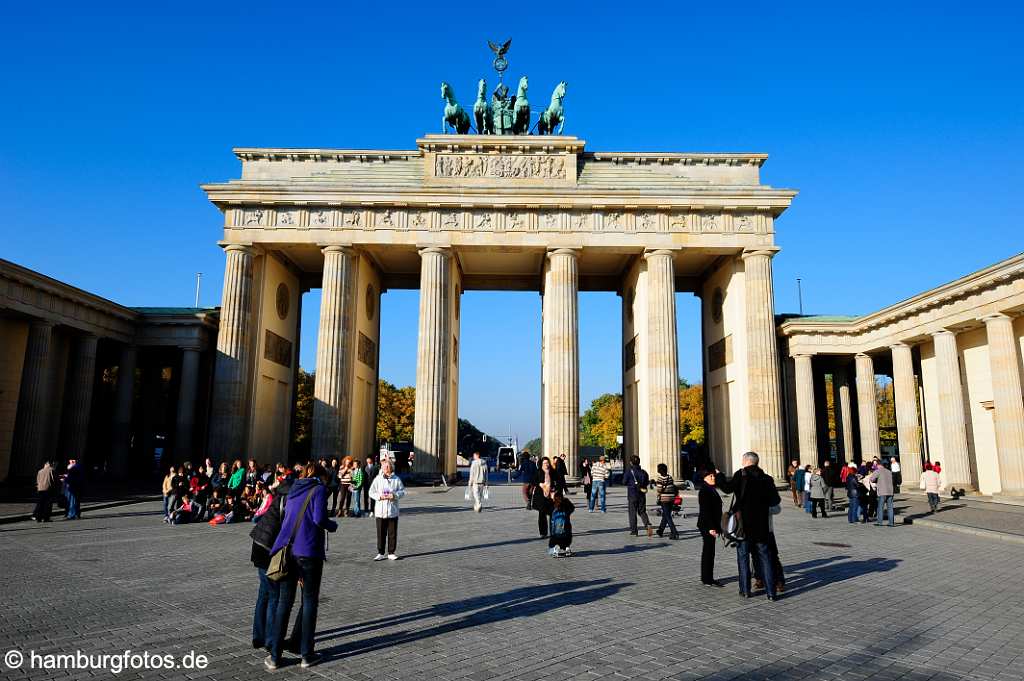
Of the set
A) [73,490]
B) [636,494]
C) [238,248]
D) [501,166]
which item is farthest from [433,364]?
[636,494]

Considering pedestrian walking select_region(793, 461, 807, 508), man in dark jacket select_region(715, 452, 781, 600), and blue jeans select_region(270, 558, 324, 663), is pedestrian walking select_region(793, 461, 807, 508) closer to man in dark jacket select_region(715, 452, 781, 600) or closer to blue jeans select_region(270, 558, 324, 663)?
man in dark jacket select_region(715, 452, 781, 600)

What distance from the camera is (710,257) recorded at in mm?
36375

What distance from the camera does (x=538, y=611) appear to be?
25.3 feet

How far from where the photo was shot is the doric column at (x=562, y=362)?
3175 centimetres

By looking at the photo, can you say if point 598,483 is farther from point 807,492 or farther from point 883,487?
point 883,487

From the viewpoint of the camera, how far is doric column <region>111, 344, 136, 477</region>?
33.4 m

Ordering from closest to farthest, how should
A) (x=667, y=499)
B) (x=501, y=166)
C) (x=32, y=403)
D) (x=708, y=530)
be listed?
(x=708, y=530), (x=667, y=499), (x=32, y=403), (x=501, y=166)

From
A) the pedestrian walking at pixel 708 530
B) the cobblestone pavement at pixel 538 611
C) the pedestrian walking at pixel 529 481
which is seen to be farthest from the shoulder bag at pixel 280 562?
the pedestrian walking at pixel 529 481

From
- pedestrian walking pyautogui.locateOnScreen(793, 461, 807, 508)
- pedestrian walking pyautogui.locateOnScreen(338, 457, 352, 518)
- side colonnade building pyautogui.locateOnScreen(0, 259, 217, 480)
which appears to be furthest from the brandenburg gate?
pedestrian walking pyautogui.locateOnScreen(338, 457, 352, 518)

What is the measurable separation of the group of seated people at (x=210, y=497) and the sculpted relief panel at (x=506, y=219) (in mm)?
18194

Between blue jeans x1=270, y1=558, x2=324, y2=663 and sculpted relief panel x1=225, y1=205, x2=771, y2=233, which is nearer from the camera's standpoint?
blue jeans x1=270, y1=558, x2=324, y2=663

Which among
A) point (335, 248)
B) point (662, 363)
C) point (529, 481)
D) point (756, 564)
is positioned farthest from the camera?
point (335, 248)

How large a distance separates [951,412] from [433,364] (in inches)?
965

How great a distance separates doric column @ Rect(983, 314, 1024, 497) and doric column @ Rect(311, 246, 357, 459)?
29.3 m
